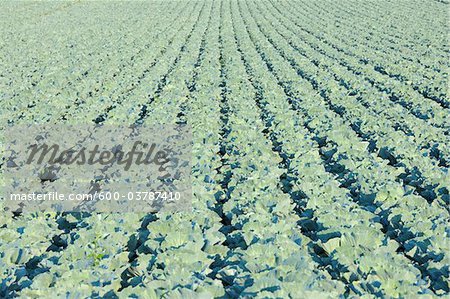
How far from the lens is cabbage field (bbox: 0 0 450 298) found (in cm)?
387

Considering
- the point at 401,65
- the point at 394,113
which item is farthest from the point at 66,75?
the point at 401,65

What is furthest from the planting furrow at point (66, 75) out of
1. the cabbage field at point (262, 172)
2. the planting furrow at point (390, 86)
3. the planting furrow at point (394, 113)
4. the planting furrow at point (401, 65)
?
the planting furrow at point (401, 65)

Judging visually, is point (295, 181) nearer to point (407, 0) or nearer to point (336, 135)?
point (336, 135)

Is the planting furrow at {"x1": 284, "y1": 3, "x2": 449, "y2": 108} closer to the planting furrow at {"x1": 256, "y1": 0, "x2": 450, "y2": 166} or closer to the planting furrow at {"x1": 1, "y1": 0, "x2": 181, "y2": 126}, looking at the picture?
the planting furrow at {"x1": 256, "y1": 0, "x2": 450, "y2": 166}

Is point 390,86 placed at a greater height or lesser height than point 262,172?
greater

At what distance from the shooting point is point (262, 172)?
605cm

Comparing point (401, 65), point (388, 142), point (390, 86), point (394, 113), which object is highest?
point (401, 65)

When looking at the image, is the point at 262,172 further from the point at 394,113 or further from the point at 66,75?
the point at 66,75

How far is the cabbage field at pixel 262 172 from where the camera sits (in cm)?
387

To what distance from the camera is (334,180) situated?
5902 millimetres

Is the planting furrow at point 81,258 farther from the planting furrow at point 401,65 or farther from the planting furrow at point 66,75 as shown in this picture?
the planting furrow at point 401,65

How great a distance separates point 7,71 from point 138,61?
4.16 m

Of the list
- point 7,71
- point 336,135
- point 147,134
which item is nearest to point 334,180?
point 336,135

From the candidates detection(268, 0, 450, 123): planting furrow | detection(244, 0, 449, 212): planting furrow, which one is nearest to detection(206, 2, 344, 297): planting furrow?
detection(244, 0, 449, 212): planting furrow
